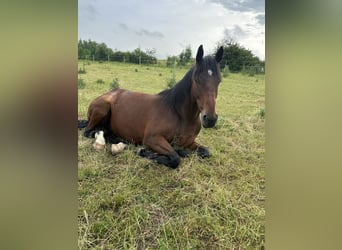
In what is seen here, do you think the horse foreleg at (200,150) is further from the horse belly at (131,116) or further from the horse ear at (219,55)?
the horse ear at (219,55)

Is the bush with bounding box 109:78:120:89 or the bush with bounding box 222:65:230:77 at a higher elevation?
the bush with bounding box 222:65:230:77

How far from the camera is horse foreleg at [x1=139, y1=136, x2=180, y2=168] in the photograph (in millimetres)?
1502

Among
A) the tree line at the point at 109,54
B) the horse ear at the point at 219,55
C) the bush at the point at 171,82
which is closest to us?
the tree line at the point at 109,54

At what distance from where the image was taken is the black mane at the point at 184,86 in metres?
1.43

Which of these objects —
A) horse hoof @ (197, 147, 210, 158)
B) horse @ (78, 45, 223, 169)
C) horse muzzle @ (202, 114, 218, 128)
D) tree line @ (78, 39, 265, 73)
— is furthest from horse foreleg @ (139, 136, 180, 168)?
tree line @ (78, 39, 265, 73)

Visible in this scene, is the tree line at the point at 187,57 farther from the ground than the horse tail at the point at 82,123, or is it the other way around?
the tree line at the point at 187,57

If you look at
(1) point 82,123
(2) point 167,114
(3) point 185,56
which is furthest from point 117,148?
(3) point 185,56

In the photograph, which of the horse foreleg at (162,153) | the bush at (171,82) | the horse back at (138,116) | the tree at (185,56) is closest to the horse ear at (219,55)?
the tree at (185,56)

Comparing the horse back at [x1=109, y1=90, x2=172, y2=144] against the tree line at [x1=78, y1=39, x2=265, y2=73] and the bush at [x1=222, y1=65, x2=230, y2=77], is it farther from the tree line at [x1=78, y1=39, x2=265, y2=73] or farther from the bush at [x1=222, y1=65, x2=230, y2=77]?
the bush at [x1=222, y1=65, x2=230, y2=77]

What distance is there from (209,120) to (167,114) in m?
0.28

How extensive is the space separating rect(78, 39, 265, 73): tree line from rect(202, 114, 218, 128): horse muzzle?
245mm

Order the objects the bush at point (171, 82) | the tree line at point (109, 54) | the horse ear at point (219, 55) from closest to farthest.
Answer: the tree line at point (109, 54), the horse ear at point (219, 55), the bush at point (171, 82)
